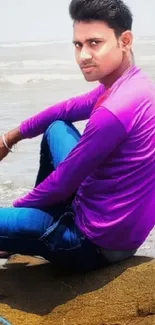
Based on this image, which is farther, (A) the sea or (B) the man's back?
(A) the sea

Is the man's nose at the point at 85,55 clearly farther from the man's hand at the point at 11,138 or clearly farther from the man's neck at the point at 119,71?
the man's hand at the point at 11,138

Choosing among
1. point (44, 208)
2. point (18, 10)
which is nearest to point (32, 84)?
point (44, 208)

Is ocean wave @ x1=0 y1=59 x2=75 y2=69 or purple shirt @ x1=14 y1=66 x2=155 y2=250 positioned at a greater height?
purple shirt @ x1=14 y1=66 x2=155 y2=250

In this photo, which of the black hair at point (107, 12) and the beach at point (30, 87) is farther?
the beach at point (30, 87)

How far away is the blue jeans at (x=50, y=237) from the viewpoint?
8.25 feet

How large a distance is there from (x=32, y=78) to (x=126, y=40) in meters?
12.6

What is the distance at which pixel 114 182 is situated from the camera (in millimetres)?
2439

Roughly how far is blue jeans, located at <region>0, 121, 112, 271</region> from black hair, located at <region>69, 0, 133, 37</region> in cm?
73

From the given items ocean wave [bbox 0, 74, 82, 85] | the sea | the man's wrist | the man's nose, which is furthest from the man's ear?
ocean wave [bbox 0, 74, 82, 85]

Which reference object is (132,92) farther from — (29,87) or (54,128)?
(29,87)

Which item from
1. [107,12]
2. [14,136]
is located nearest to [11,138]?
[14,136]

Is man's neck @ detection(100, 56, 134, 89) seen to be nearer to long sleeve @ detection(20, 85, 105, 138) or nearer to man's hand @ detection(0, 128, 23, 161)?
long sleeve @ detection(20, 85, 105, 138)

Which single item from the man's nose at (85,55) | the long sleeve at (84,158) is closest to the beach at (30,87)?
the long sleeve at (84,158)

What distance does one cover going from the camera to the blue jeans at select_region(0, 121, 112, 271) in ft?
8.25
